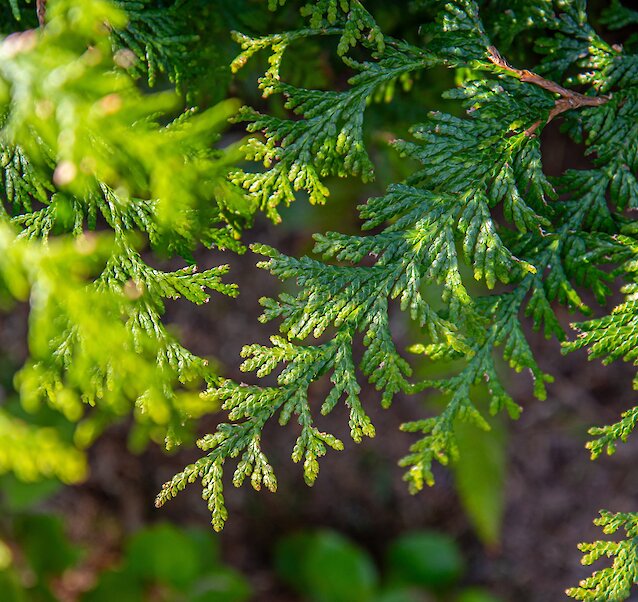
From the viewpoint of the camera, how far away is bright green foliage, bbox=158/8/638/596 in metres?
1.33

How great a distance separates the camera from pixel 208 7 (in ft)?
5.45

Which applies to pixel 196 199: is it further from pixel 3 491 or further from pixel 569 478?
pixel 569 478

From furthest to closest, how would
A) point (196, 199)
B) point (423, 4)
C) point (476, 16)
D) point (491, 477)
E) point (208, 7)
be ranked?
point (491, 477)
point (208, 7)
point (423, 4)
point (476, 16)
point (196, 199)

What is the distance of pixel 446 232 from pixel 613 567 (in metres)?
0.81

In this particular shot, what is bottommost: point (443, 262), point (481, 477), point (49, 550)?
point (481, 477)

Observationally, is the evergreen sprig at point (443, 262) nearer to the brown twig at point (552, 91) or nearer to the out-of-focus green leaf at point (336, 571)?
the brown twig at point (552, 91)

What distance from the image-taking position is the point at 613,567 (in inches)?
52.0

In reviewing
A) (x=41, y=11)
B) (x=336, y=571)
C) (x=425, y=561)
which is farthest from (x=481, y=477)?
(x=41, y=11)

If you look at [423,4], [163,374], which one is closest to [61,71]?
[163,374]

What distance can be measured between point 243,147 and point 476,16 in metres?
0.62

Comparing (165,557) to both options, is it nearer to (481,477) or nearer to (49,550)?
(49,550)

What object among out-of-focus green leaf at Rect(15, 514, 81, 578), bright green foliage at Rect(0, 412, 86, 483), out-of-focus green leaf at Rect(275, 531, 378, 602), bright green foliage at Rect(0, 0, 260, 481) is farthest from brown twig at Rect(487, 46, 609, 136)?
out-of-focus green leaf at Rect(15, 514, 81, 578)

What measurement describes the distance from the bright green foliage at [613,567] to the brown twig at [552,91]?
881 millimetres

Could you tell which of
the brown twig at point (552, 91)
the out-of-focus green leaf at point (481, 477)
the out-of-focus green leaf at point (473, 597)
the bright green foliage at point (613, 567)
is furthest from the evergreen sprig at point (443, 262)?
the out-of-focus green leaf at point (473, 597)
